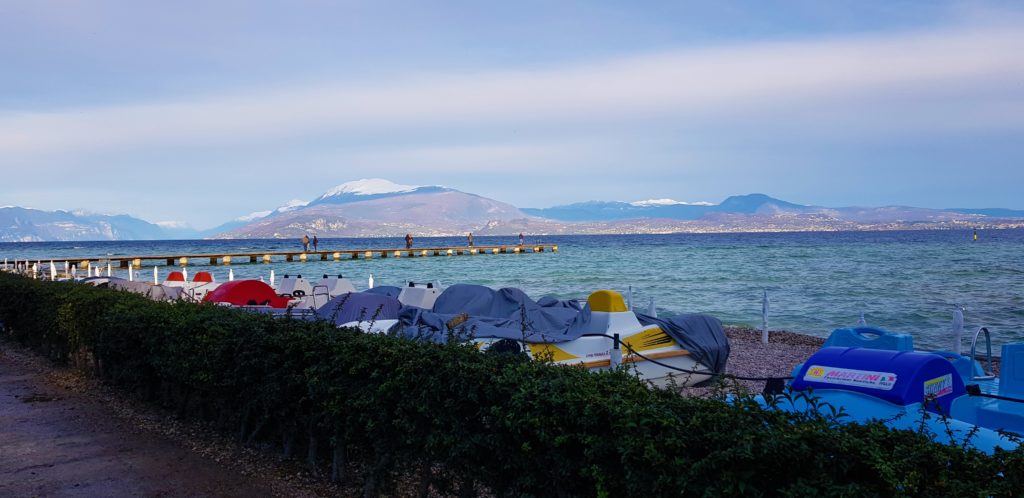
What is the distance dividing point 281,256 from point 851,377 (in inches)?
3083

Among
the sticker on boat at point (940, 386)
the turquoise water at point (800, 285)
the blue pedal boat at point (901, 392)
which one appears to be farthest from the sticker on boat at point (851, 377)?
the turquoise water at point (800, 285)

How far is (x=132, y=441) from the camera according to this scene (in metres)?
8.09

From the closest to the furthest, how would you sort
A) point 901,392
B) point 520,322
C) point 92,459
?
point 901,392, point 92,459, point 520,322

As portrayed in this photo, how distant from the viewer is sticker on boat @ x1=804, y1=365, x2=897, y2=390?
19.5ft

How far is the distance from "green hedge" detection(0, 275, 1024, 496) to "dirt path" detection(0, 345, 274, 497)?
520 millimetres

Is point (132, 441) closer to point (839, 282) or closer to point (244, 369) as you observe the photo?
point (244, 369)

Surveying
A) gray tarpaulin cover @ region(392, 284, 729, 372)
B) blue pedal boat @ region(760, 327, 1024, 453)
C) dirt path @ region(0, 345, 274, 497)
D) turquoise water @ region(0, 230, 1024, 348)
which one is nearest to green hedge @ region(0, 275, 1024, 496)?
dirt path @ region(0, 345, 274, 497)

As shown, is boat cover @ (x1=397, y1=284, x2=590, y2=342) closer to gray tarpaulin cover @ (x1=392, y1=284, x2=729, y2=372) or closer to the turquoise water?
gray tarpaulin cover @ (x1=392, y1=284, x2=729, y2=372)

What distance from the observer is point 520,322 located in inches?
488

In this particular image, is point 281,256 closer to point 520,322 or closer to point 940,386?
point 520,322

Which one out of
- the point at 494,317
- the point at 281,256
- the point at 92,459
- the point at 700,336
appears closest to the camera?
the point at 92,459

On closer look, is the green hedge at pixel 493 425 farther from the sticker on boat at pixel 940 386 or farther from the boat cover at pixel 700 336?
the boat cover at pixel 700 336

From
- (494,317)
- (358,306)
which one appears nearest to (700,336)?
(494,317)

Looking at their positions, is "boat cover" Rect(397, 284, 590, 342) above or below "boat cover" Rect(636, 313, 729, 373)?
above
